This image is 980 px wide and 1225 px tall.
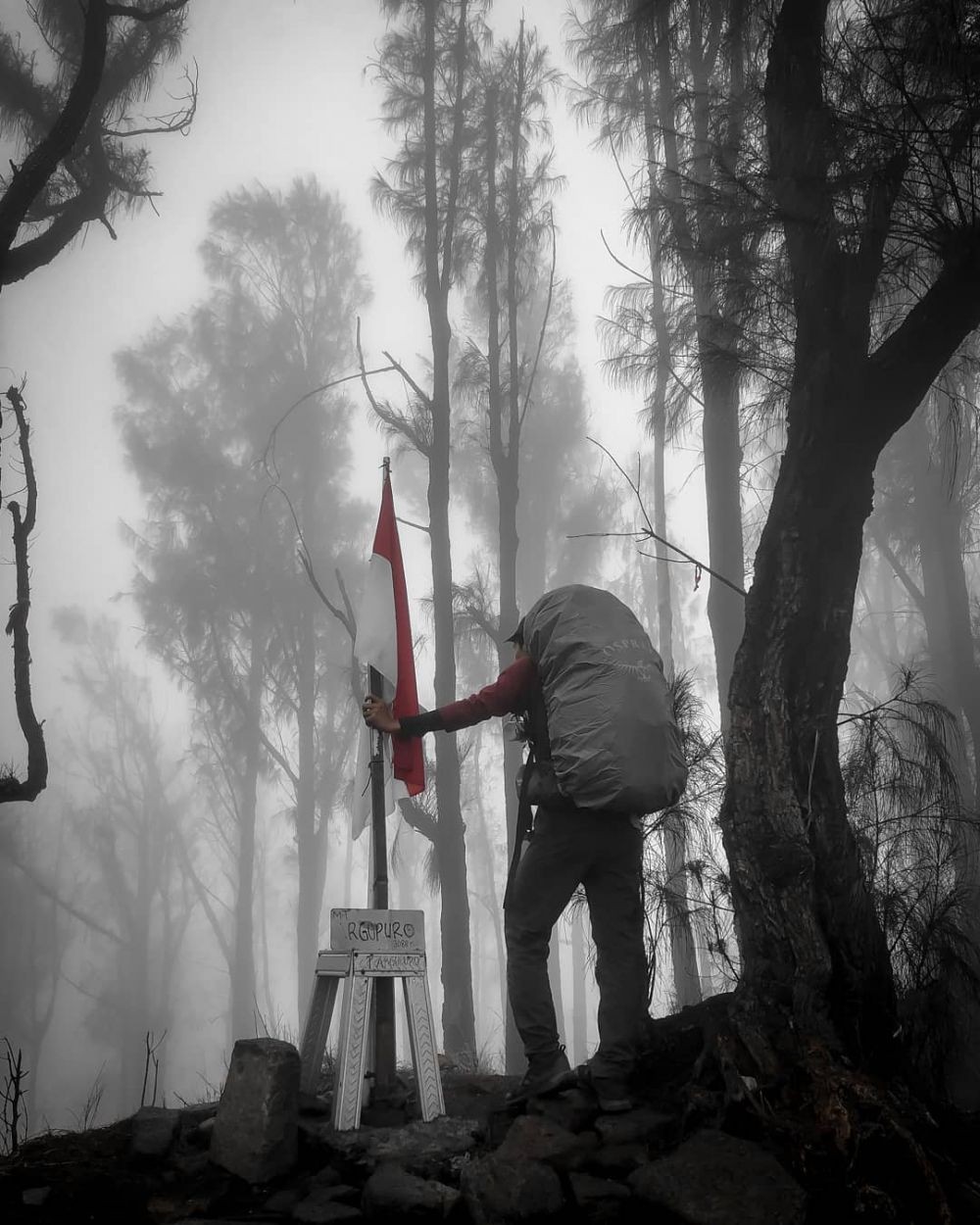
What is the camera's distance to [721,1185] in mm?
2070

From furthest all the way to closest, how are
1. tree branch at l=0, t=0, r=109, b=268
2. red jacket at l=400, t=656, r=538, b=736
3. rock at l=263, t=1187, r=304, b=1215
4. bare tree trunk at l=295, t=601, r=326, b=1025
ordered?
1. bare tree trunk at l=295, t=601, r=326, b=1025
2. tree branch at l=0, t=0, r=109, b=268
3. red jacket at l=400, t=656, r=538, b=736
4. rock at l=263, t=1187, r=304, b=1215

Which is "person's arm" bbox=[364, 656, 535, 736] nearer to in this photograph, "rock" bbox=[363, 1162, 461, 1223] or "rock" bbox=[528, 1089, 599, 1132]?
"rock" bbox=[528, 1089, 599, 1132]

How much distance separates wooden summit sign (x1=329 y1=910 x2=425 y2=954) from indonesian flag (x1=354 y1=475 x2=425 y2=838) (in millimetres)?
549

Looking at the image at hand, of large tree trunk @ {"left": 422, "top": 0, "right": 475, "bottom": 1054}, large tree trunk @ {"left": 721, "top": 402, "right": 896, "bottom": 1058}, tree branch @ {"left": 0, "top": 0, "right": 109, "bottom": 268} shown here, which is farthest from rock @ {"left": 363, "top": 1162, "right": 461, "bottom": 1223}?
tree branch @ {"left": 0, "top": 0, "right": 109, "bottom": 268}

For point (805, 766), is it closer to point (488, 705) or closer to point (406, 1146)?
point (488, 705)

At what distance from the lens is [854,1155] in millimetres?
2135

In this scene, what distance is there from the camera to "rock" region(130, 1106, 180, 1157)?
108 inches

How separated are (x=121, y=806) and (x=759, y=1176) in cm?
2490

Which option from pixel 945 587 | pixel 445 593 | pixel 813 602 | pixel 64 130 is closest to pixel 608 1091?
pixel 813 602

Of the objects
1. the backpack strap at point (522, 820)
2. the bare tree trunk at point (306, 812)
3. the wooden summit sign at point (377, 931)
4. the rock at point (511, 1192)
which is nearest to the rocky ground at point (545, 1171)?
the rock at point (511, 1192)

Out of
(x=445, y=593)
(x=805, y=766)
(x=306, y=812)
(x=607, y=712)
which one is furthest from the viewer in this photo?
(x=306, y=812)

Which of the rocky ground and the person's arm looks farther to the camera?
the person's arm

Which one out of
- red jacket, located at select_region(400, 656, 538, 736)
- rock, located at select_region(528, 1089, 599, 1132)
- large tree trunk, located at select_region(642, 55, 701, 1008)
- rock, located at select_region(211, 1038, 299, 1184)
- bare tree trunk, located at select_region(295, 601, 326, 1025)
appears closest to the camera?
rock, located at select_region(211, 1038, 299, 1184)

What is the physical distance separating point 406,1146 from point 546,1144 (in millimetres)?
464
